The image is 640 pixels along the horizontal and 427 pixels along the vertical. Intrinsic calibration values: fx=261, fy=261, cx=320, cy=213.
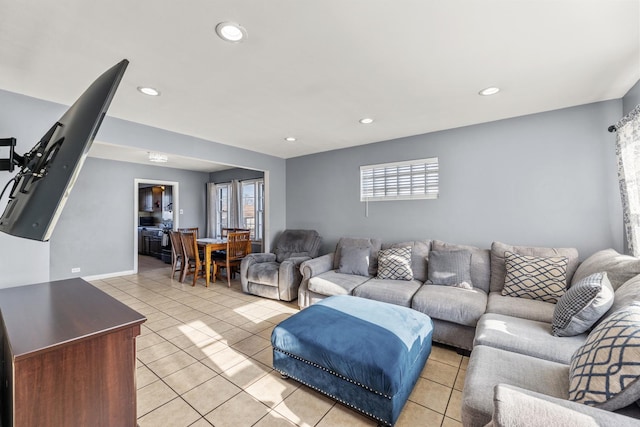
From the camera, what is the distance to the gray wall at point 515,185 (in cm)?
262

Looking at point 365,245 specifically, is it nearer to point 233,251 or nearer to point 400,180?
point 400,180

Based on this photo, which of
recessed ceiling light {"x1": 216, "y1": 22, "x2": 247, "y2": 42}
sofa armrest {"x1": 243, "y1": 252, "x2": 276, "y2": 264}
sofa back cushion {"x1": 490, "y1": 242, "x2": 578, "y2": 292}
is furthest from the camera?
sofa armrest {"x1": 243, "y1": 252, "x2": 276, "y2": 264}

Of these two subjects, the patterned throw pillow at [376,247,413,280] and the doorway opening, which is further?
the doorway opening

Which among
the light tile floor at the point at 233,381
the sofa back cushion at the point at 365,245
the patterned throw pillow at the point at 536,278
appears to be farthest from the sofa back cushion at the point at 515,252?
the sofa back cushion at the point at 365,245

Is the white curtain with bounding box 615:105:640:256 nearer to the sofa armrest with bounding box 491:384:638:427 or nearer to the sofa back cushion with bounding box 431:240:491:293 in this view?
the sofa back cushion with bounding box 431:240:491:293

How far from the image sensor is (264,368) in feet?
7.20

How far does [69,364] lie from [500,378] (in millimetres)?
1943

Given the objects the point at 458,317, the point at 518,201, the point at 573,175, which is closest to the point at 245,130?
the point at 458,317

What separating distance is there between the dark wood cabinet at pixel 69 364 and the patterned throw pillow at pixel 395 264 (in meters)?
2.66

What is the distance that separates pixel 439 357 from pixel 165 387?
229 cm

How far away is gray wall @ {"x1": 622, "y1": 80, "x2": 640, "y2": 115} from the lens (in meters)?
2.20

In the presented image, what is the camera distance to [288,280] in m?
3.72

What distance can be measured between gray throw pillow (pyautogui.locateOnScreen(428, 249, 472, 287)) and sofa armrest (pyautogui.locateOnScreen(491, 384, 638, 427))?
2042mm

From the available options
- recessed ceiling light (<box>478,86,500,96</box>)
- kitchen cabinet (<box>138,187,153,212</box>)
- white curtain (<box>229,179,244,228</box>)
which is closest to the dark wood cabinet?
recessed ceiling light (<box>478,86,500,96</box>)
